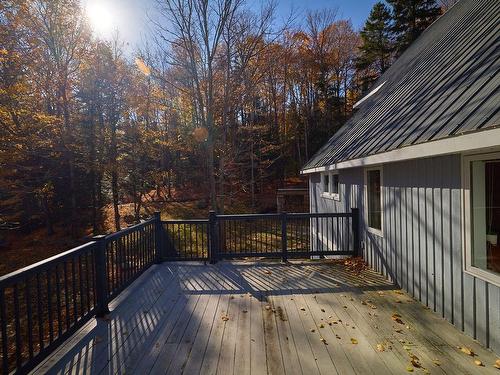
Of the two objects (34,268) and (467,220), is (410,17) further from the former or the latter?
(34,268)

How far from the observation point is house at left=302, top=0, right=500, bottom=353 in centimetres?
286

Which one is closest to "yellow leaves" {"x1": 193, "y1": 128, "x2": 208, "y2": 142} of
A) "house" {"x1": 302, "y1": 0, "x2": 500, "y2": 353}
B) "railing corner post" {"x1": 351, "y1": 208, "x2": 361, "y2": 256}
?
"house" {"x1": 302, "y1": 0, "x2": 500, "y2": 353}

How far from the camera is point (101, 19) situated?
1458 cm

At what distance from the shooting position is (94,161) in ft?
48.1

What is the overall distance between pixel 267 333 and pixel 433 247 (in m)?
2.34

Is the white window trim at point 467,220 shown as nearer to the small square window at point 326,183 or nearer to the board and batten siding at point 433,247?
the board and batten siding at point 433,247

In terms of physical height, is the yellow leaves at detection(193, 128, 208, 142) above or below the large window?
above

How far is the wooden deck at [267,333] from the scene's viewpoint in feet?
9.06

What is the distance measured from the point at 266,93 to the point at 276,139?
3.74m

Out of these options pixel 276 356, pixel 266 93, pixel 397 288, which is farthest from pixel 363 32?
pixel 276 356

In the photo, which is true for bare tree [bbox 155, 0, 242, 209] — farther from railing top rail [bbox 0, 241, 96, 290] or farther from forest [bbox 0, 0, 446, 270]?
railing top rail [bbox 0, 241, 96, 290]

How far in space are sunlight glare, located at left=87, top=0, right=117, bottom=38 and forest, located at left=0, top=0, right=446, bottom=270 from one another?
37 cm

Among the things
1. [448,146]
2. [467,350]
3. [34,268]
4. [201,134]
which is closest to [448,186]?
[448,146]

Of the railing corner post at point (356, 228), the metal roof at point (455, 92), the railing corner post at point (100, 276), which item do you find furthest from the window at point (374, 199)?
the railing corner post at point (100, 276)
